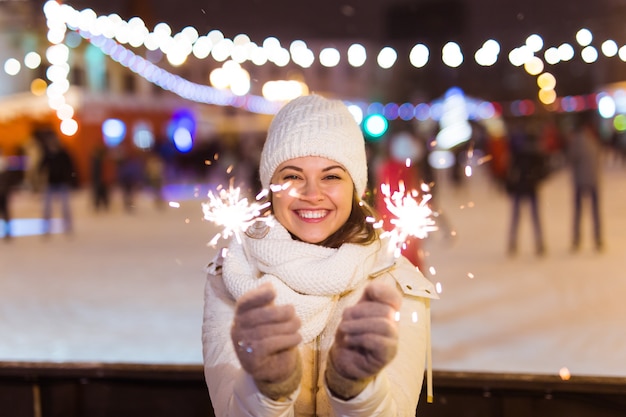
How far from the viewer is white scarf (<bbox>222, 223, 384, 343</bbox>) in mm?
1405

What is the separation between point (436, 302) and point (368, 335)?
3.78m

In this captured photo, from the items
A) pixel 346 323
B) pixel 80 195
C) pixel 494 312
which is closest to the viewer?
pixel 346 323

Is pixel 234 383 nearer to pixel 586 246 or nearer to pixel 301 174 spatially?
pixel 301 174

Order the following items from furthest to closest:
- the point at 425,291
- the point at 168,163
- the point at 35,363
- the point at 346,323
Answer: the point at 168,163
the point at 35,363
the point at 425,291
the point at 346,323

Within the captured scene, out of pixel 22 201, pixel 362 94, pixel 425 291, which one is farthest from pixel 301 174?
pixel 362 94

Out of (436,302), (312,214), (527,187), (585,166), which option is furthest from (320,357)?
(585,166)

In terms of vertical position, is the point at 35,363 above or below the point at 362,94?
below

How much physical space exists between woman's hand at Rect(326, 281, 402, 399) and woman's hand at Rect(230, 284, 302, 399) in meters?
0.08

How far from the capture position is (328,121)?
4.91ft

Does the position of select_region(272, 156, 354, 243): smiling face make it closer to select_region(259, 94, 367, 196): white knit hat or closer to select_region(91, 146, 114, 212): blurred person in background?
select_region(259, 94, 367, 196): white knit hat

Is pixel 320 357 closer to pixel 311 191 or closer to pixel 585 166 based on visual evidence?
pixel 311 191

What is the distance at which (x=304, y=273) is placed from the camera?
1405 millimetres

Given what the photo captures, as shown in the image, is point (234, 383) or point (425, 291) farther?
point (425, 291)

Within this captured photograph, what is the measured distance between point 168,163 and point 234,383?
17984mm
